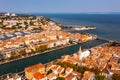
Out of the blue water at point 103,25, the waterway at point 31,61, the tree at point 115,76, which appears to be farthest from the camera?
the blue water at point 103,25

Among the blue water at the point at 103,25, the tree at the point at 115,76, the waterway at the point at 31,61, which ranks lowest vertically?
the blue water at the point at 103,25

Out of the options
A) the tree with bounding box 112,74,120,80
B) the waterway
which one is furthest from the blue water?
the tree with bounding box 112,74,120,80

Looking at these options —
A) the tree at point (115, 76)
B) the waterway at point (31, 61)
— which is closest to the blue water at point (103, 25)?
the waterway at point (31, 61)

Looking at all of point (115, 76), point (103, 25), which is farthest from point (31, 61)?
point (103, 25)

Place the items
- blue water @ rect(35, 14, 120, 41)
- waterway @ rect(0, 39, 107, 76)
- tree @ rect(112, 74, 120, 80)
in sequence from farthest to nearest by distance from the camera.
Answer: blue water @ rect(35, 14, 120, 41) < waterway @ rect(0, 39, 107, 76) < tree @ rect(112, 74, 120, 80)

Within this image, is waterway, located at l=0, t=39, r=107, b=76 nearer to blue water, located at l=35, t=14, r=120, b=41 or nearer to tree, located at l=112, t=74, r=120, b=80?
tree, located at l=112, t=74, r=120, b=80

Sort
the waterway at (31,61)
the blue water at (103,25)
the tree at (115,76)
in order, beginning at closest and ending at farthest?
the tree at (115,76)
the waterway at (31,61)
the blue water at (103,25)

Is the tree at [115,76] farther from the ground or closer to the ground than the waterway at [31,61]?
farther from the ground

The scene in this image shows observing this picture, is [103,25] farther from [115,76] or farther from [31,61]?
[115,76]

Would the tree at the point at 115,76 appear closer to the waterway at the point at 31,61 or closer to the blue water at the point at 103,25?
the waterway at the point at 31,61

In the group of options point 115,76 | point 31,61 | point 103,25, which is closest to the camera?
point 115,76

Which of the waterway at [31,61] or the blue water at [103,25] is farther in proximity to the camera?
the blue water at [103,25]

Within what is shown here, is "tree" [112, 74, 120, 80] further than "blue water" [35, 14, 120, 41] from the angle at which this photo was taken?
No
